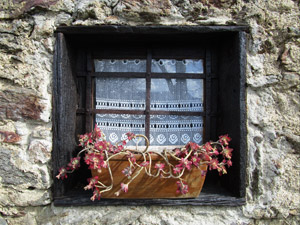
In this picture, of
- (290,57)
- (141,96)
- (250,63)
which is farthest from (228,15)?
(141,96)

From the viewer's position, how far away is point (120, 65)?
168 centimetres

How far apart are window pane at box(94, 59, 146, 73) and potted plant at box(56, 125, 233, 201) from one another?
1.84ft

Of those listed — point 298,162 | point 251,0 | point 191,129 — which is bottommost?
point 298,162

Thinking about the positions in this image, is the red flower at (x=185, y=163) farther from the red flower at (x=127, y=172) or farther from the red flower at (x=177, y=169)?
the red flower at (x=127, y=172)

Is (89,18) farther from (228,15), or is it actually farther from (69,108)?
(228,15)

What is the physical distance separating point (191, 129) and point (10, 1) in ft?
4.56

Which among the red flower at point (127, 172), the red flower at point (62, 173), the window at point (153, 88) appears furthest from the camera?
the window at point (153, 88)

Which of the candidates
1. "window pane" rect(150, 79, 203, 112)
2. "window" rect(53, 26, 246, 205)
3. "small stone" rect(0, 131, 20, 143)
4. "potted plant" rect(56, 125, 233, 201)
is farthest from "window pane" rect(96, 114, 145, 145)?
"small stone" rect(0, 131, 20, 143)

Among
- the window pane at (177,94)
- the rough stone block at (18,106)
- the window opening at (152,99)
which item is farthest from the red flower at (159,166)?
the rough stone block at (18,106)

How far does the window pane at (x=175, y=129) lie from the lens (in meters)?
1.65

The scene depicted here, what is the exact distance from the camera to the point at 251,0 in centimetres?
143

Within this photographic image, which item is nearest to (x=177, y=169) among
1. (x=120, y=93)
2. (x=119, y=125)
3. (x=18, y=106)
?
(x=119, y=125)

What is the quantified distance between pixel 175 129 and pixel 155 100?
0.25 meters

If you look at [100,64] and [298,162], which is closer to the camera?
[298,162]
